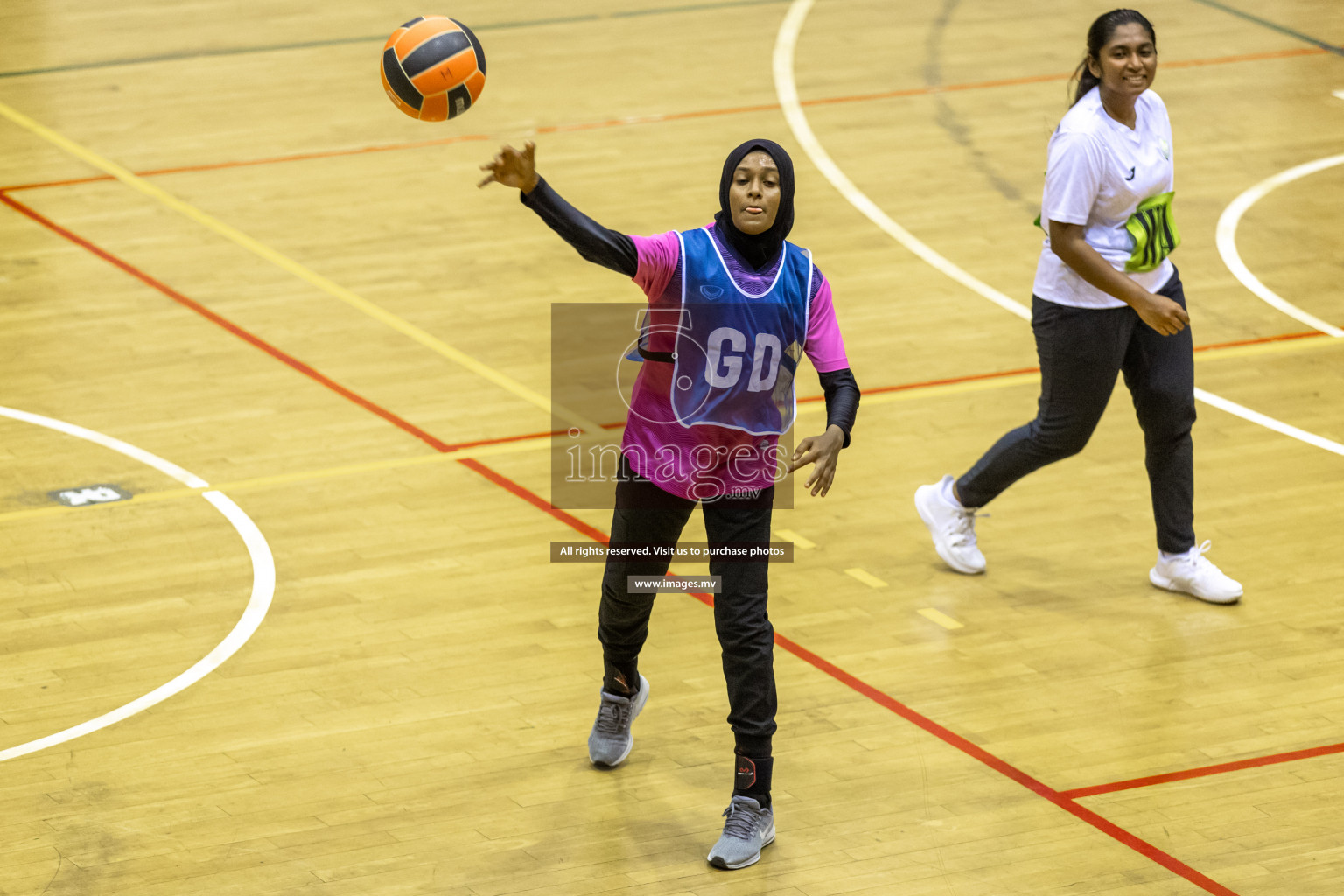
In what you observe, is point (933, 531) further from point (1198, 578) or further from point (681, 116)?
point (681, 116)

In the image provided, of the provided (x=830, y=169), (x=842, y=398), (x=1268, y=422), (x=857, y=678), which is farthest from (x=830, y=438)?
(x=830, y=169)

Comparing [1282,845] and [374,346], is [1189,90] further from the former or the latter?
[1282,845]

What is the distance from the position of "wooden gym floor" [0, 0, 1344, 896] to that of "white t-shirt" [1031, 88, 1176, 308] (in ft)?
4.23

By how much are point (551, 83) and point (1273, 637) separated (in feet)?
27.1

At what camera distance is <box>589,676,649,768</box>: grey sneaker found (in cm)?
584

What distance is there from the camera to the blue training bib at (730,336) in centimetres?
516

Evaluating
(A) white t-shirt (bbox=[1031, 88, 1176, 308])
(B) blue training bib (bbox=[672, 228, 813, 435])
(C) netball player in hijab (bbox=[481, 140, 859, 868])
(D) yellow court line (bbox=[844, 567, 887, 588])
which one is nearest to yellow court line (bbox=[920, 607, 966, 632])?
(D) yellow court line (bbox=[844, 567, 887, 588])

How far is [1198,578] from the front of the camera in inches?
275

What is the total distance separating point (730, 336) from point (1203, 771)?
220 centimetres

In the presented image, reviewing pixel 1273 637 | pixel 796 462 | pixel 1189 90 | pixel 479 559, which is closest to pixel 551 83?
pixel 1189 90

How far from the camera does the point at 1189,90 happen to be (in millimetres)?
13508

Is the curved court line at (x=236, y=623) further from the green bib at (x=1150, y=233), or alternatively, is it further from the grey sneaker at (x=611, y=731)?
the green bib at (x=1150, y=233)

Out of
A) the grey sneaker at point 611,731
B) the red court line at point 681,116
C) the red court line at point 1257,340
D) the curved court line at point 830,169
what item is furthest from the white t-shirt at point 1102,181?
the red court line at point 681,116

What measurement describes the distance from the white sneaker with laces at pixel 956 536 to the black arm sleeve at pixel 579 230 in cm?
269
